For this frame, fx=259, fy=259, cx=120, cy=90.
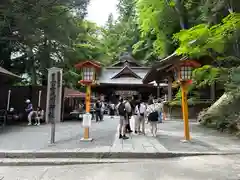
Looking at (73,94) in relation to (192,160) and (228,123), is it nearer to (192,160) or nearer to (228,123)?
(228,123)

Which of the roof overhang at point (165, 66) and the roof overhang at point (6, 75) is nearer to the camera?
the roof overhang at point (6, 75)

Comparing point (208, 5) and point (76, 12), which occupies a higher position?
point (76, 12)

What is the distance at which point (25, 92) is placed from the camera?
61.5 ft

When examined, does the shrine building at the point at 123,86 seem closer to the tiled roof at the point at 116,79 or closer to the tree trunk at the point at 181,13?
the tiled roof at the point at 116,79

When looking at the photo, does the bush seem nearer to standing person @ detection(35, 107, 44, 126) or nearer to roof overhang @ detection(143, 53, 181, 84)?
roof overhang @ detection(143, 53, 181, 84)

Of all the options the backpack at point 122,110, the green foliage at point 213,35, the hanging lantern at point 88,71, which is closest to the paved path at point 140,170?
the backpack at point 122,110

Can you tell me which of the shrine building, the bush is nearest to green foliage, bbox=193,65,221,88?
the bush

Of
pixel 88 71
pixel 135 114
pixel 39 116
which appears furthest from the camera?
pixel 39 116

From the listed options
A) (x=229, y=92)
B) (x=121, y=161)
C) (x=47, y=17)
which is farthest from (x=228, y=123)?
(x=47, y=17)

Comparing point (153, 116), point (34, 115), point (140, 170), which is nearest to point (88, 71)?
point (153, 116)

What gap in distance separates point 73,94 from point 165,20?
35.6ft

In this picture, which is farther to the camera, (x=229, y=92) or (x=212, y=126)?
(x=212, y=126)

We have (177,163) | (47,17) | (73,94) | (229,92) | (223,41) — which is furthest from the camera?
(73,94)

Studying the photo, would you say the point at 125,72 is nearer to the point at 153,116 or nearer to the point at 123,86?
the point at 123,86
